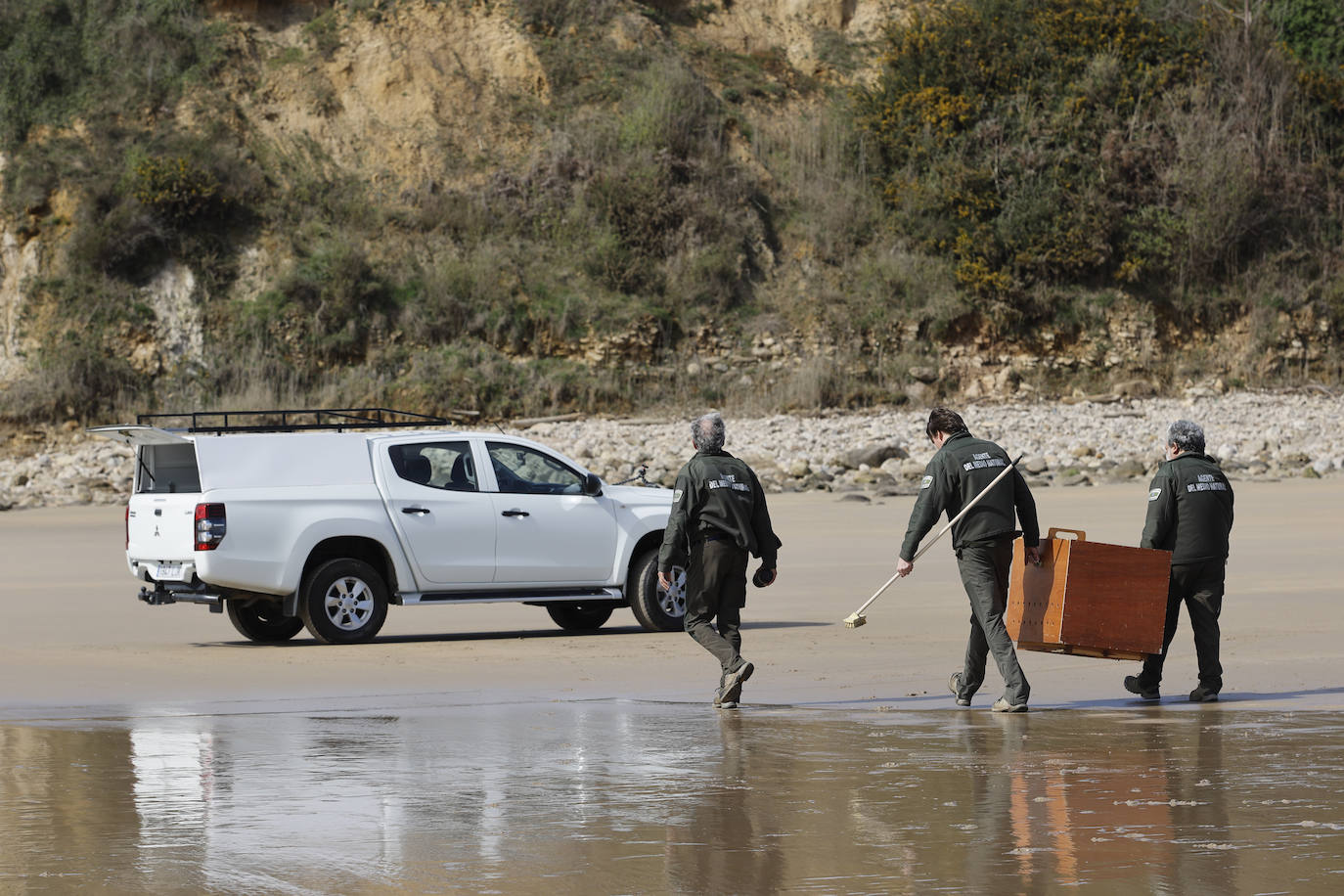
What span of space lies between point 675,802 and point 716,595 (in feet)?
10.3

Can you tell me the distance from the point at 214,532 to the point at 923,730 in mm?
6844

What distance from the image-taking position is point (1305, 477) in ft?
106

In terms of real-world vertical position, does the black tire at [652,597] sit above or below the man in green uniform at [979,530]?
below

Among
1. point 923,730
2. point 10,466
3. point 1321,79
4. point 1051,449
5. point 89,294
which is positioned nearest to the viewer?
point 923,730

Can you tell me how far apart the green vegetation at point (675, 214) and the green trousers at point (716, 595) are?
3302 centimetres

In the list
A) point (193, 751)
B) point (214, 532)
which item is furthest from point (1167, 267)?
point (193, 751)

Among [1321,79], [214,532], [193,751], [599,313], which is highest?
[1321,79]

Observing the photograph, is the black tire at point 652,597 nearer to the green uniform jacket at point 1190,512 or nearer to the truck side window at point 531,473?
the truck side window at point 531,473

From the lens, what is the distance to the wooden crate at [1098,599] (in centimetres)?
1064

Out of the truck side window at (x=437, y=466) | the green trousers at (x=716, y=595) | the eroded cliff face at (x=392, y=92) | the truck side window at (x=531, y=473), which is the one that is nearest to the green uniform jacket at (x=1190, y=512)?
the green trousers at (x=716, y=595)

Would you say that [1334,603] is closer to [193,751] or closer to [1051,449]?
[193,751]

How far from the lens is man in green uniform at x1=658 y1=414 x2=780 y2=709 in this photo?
35.4 feet

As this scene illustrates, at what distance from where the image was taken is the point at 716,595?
10859 millimetres

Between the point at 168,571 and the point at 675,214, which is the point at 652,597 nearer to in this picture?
the point at 168,571
